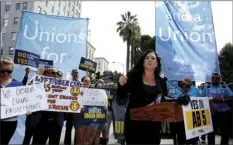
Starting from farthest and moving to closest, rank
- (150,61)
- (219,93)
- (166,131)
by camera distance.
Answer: (166,131), (219,93), (150,61)

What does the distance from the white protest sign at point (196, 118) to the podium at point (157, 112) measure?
1.66 ft

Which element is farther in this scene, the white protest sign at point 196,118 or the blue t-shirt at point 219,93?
the blue t-shirt at point 219,93

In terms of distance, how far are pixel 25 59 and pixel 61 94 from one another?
270cm

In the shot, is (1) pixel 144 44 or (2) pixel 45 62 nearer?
(2) pixel 45 62

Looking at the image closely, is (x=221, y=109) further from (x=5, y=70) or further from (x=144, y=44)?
(x=144, y=44)

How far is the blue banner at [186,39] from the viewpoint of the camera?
7.80 meters

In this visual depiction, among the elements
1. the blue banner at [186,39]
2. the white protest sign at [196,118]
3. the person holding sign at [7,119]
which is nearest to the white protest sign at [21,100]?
the person holding sign at [7,119]

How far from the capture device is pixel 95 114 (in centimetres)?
613

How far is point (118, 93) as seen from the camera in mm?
2975

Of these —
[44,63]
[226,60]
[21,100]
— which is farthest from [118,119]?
[226,60]

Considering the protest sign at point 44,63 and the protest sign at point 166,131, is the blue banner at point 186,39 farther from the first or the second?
the protest sign at point 44,63

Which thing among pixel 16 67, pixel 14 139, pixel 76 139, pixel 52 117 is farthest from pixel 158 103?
pixel 16 67

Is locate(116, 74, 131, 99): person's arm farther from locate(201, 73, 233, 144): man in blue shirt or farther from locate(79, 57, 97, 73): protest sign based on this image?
locate(79, 57, 97, 73): protest sign

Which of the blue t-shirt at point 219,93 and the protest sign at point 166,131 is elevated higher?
the blue t-shirt at point 219,93
